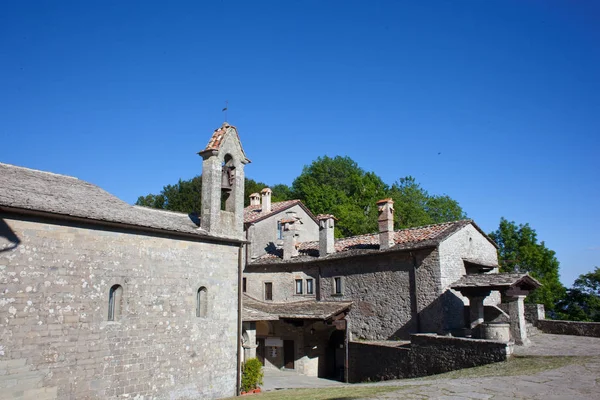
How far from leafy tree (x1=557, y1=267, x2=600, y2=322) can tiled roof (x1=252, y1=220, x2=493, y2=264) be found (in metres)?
20.9

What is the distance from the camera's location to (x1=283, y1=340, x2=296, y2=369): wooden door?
23.2m

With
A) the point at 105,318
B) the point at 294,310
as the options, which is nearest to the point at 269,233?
the point at 294,310

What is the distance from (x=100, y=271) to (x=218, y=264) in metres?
4.32

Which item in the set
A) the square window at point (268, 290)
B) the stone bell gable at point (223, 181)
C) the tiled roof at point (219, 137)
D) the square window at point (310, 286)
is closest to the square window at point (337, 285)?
the square window at point (310, 286)

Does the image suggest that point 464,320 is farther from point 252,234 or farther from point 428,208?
point 428,208

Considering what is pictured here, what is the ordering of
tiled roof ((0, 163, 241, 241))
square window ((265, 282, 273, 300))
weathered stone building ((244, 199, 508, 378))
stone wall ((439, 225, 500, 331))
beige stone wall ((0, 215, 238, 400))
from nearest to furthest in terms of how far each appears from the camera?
1. beige stone wall ((0, 215, 238, 400))
2. tiled roof ((0, 163, 241, 241))
3. stone wall ((439, 225, 500, 331))
4. weathered stone building ((244, 199, 508, 378))
5. square window ((265, 282, 273, 300))

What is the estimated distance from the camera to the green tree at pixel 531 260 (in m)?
37.6

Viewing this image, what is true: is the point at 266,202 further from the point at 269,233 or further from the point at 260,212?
the point at 269,233

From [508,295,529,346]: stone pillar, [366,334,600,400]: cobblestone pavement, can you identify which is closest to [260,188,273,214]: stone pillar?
[508,295,529,346]: stone pillar

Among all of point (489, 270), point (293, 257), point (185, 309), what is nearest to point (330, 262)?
point (293, 257)

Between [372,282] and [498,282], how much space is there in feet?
20.8

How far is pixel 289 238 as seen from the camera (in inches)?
1048

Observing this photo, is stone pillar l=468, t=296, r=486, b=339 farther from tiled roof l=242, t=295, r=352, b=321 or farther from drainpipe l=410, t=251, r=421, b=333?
tiled roof l=242, t=295, r=352, b=321

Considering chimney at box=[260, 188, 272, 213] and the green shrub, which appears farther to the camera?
chimney at box=[260, 188, 272, 213]
